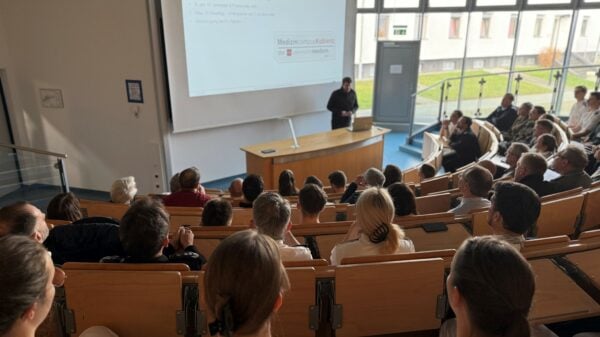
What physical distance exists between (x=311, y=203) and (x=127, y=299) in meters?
1.56

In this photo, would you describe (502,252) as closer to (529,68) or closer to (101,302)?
(101,302)

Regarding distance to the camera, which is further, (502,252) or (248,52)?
(248,52)

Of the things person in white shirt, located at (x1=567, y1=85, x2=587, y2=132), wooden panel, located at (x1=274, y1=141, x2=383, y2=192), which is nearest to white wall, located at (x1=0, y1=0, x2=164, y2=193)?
wooden panel, located at (x1=274, y1=141, x2=383, y2=192)

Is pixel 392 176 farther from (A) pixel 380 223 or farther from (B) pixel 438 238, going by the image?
(A) pixel 380 223

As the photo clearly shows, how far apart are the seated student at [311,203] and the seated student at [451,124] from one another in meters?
5.00

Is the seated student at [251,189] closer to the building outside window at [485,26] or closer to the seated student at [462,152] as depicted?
the seated student at [462,152]

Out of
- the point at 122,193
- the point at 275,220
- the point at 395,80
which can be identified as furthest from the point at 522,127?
the point at 122,193

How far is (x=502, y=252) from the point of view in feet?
4.48

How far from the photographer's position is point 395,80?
10.4 meters

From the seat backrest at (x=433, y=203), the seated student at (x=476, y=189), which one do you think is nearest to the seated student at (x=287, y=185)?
the seat backrest at (x=433, y=203)

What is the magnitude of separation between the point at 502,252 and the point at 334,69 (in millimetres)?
7252

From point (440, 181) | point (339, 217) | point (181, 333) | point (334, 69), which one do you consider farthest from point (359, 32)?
point (181, 333)

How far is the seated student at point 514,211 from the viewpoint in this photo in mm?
2369

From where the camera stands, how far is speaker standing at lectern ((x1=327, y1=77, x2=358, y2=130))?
7870 millimetres
